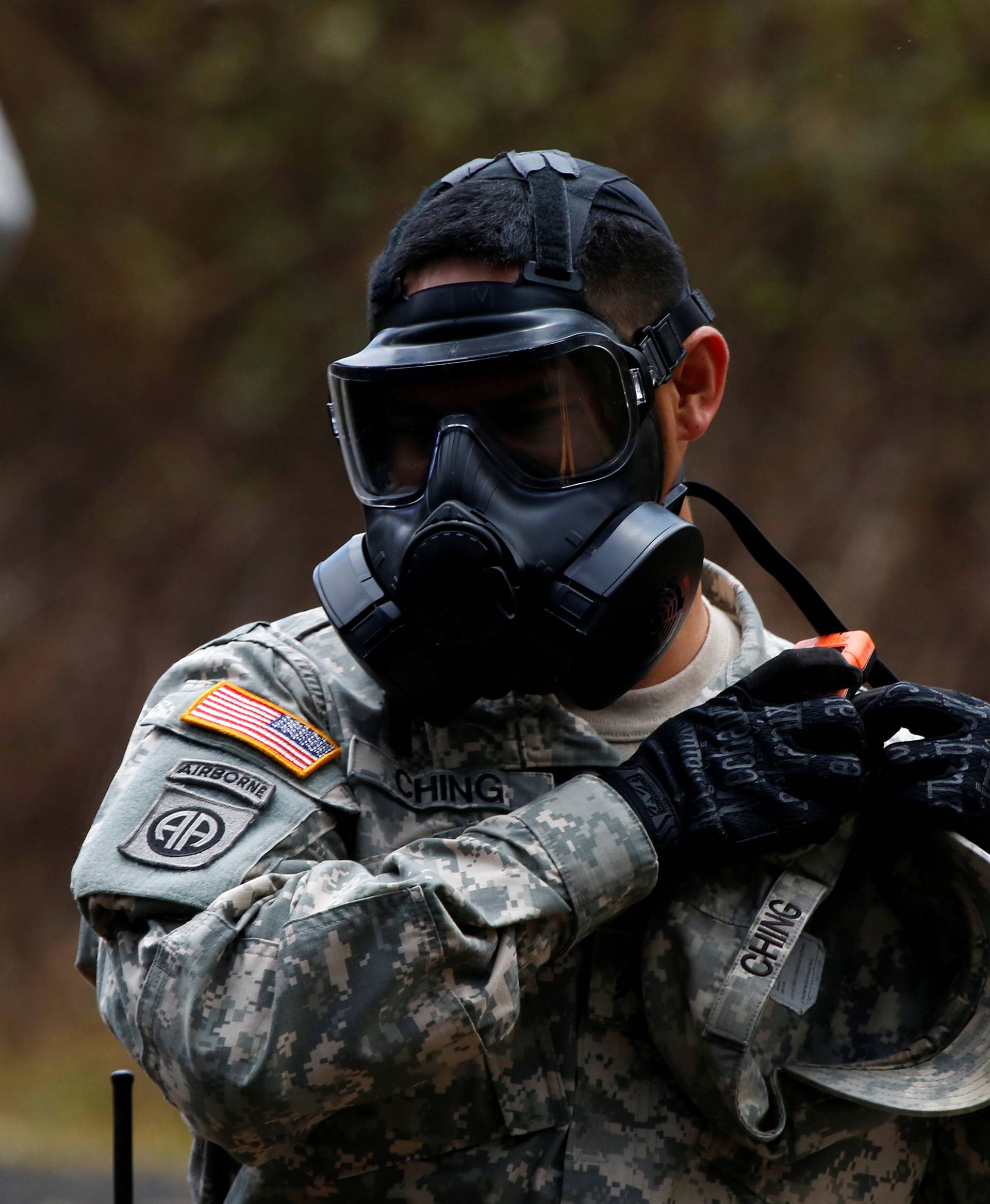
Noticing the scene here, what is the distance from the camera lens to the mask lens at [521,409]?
1833 mm

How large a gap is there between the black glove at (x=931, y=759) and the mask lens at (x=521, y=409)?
472 millimetres

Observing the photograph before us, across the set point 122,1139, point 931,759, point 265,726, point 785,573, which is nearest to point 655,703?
point 785,573

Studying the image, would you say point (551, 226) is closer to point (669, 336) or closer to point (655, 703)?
point (669, 336)

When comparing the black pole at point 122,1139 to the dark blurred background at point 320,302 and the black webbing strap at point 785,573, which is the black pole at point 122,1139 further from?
the dark blurred background at point 320,302

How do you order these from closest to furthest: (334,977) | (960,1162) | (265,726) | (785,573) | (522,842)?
(334,977)
(522,842)
(265,726)
(960,1162)
(785,573)

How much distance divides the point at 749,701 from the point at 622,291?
58 cm

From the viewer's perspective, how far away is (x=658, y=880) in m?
1.78

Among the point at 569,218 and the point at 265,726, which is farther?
the point at 569,218

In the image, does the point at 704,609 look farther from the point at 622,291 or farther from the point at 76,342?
the point at 76,342

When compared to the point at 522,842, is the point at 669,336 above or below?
above

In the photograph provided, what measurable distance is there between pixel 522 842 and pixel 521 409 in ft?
1.79

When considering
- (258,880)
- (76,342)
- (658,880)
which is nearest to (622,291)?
(658,880)

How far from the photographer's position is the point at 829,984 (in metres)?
1.85

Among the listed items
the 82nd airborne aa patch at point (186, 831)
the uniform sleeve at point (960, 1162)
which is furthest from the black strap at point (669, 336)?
the uniform sleeve at point (960, 1162)
